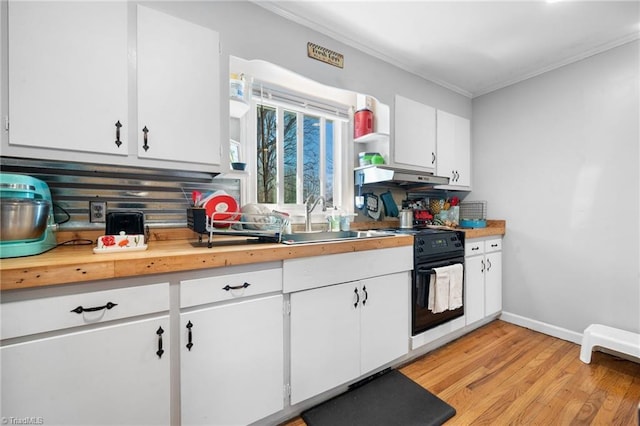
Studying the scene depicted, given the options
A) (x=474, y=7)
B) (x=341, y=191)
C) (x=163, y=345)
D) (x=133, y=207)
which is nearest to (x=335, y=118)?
(x=341, y=191)

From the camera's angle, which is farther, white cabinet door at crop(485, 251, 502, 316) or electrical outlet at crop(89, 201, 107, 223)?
white cabinet door at crop(485, 251, 502, 316)

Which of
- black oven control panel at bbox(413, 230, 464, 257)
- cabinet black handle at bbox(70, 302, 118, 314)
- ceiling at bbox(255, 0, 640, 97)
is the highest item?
ceiling at bbox(255, 0, 640, 97)

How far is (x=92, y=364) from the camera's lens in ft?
3.36

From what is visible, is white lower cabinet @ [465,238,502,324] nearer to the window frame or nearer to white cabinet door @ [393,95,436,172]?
white cabinet door @ [393,95,436,172]

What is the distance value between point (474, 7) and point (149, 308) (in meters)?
2.55

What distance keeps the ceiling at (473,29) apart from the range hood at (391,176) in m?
0.95

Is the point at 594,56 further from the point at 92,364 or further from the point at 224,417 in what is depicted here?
the point at 92,364

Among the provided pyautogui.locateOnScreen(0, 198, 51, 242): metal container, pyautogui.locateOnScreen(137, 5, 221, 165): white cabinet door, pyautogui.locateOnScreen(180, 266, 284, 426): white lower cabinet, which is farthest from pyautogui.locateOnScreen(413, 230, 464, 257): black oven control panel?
pyautogui.locateOnScreen(0, 198, 51, 242): metal container

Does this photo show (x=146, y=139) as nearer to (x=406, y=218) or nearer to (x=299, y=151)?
(x=299, y=151)

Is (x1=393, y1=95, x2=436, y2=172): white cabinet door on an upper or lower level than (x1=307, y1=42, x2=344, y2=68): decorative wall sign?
lower

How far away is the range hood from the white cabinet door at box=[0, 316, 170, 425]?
1872 millimetres

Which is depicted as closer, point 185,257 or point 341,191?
point 185,257

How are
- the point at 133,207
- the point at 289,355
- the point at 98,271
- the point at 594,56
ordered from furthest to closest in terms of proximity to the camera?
the point at 594,56 < the point at 133,207 < the point at 289,355 < the point at 98,271

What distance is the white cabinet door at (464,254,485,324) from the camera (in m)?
2.47
